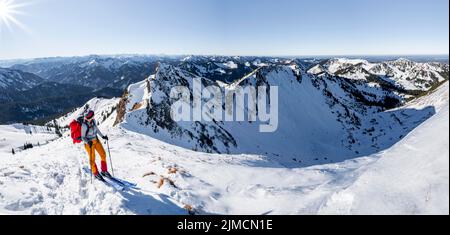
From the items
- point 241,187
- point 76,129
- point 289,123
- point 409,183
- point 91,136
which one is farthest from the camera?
point 289,123

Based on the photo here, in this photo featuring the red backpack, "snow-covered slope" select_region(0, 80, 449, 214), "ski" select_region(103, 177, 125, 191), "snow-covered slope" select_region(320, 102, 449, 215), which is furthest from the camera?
the red backpack

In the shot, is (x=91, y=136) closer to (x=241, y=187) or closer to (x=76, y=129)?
(x=76, y=129)

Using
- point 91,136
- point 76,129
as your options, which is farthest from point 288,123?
point 76,129

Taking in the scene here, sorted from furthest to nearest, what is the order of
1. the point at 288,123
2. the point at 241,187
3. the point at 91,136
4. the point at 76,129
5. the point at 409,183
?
1. the point at 288,123
2. the point at 241,187
3. the point at 91,136
4. the point at 76,129
5. the point at 409,183

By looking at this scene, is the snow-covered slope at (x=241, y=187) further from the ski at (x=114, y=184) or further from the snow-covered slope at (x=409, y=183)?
the ski at (x=114, y=184)

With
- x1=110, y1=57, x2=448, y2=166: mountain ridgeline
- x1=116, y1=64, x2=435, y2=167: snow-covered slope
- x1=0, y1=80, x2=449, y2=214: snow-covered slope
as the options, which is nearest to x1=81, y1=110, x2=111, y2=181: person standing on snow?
x1=0, y1=80, x2=449, y2=214: snow-covered slope

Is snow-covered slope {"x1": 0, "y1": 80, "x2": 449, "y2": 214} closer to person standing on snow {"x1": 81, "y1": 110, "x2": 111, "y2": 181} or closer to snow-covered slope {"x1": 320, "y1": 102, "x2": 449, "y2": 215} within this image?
snow-covered slope {"x1": 320, "y1": 102, "x2": 449, "y2": 215}

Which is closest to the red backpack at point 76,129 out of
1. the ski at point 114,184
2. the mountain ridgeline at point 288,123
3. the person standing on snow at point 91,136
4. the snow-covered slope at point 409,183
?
the person standing on snow at point 91,136

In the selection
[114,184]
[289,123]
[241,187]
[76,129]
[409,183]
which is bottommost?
[289,123]

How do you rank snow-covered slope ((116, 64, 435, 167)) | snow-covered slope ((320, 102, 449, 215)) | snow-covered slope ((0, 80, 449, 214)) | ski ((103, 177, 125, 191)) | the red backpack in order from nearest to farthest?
snow-covered slope ((320, 102, 449, 215)) < snow-covered slope ((0, 80, 449, 214)) < ski ((103, 177, 125, 191)) < the red backpack < snow-covered slope ((116, 64, 435, 167))

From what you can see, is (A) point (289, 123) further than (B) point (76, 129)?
Yes

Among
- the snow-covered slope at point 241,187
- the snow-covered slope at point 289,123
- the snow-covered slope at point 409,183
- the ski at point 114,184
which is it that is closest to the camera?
the snow-covered slope at point 409,183

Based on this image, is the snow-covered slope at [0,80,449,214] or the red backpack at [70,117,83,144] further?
the red backpack at [70,117,83,144]
